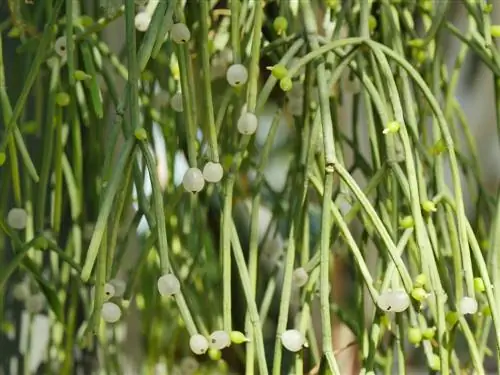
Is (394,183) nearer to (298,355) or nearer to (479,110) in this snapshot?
(298,355)

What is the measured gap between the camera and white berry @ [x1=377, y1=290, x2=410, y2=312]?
41 cm

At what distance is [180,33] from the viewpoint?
1.39ft

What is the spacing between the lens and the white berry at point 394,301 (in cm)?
41

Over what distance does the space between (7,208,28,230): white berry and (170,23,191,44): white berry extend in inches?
7.1

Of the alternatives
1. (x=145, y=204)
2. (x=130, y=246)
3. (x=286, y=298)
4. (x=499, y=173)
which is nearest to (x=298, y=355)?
(x=286, y=298)

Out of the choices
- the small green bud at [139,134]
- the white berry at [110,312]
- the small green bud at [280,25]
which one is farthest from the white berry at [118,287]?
the small green bud at [280,25]

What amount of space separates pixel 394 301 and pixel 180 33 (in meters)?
0.21

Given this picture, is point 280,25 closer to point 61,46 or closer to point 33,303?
point 61,46

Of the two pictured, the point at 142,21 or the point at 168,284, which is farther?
the point at 142,21

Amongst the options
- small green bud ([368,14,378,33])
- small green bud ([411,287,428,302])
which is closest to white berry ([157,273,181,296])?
small green bud ([411,287,428,302])

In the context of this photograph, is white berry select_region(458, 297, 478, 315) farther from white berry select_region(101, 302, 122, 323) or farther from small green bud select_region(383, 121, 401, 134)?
white berry select_region(101, 302, 122, 323)

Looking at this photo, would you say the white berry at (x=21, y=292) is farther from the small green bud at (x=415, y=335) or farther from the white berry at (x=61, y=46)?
the small green bud at (x=415, y=335)

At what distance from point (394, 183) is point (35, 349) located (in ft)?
1.23

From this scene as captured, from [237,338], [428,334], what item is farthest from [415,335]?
[237,338]
